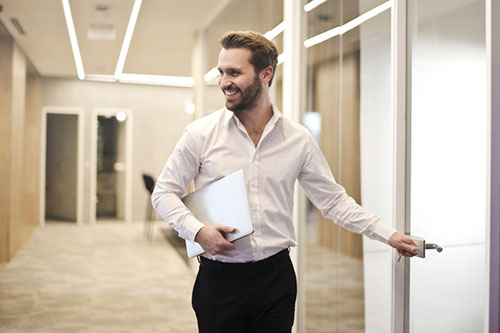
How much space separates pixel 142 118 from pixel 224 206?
9.23 metres

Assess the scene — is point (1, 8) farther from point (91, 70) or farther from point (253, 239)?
point (253, 239)

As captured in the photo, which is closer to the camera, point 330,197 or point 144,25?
point 330,197

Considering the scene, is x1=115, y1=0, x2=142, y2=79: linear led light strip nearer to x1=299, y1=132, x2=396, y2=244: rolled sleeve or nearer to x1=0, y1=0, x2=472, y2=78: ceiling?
x1=0, y1=0, x2=472, y2=78: ceiling

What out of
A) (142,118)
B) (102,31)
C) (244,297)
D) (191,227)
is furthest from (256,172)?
(142,118)

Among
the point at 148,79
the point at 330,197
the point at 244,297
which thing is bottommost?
the point at 244,297

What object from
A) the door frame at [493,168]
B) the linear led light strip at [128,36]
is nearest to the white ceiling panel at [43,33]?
the linear led light strip at [128,36]

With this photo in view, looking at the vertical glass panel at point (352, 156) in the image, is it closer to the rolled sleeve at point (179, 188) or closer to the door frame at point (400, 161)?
the door frame at point (400, 161)

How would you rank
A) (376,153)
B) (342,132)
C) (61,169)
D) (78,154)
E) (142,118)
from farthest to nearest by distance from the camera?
1. (142,118)
2. (78,154)
3. (61,169)
4. (342,132)
5. (376,153)

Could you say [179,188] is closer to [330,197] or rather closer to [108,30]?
[330,197]

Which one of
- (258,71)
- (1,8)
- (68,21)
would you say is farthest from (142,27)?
(258,71)

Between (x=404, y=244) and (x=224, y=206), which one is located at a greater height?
(x=224, y=206)

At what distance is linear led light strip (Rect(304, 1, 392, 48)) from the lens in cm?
231

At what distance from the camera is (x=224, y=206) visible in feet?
5.56

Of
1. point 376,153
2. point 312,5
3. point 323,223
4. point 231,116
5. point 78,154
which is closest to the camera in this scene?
point 231,116
